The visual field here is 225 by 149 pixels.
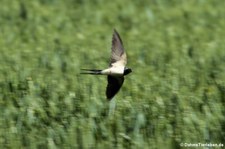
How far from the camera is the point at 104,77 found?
657 centimetres

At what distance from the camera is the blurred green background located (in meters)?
5.32

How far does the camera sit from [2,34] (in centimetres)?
830

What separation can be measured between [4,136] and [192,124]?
4.31 ft

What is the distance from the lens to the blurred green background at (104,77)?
209 inches

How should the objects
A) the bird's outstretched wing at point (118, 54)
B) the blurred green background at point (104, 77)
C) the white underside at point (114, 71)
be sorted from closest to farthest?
the blurred green background at point (104, 77) < the white underside at point (114, 71) < the bird's outstretched wing at point (118, 54)

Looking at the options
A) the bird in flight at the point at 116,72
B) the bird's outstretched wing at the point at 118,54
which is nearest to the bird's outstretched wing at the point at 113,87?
the bird in flight at the point at 116,72

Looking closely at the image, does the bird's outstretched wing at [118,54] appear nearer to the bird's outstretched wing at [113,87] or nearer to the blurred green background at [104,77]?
the bird's outstretched wing at [113,87]

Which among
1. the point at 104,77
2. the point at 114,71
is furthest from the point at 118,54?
the point at 104,77

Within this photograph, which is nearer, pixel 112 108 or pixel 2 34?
pixel 112 108

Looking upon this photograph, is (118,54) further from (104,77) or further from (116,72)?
(104,77)

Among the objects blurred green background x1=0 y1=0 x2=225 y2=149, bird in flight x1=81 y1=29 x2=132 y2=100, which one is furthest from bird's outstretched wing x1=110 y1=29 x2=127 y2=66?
blurred green background x1=0 y1=0 x2=225 y2=149

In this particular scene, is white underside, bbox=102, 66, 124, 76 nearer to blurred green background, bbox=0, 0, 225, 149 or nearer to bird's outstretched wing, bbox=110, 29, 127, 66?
bird's outstretched wing, bbox=110, 29, 127, 66

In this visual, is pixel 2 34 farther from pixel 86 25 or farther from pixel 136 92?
pixel 136 92

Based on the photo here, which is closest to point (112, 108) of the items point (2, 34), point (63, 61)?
point (63, 61)
